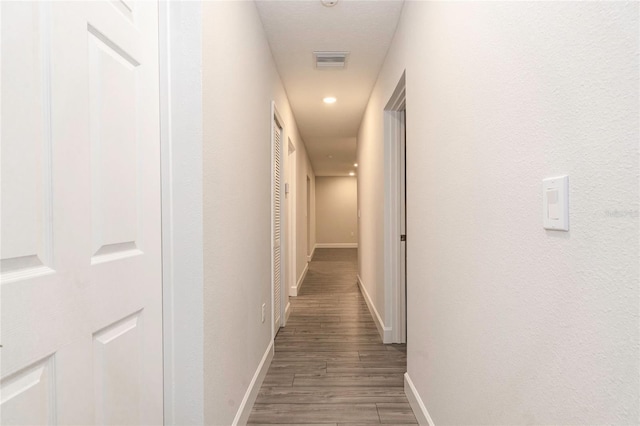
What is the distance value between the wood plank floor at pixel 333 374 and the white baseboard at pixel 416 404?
4cm

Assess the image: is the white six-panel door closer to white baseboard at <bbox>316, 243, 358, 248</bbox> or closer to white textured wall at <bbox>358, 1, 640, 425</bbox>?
white textured wall at <bbox>358, 1, 640, 425</bbox>

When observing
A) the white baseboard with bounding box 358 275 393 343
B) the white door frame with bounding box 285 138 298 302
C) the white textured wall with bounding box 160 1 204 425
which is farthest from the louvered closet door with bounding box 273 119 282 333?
the white textured wall with bounding box 160 1 204 425

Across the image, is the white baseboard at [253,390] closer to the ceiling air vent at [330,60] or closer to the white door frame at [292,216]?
the white door frame at [292,216]

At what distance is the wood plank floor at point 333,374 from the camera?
200 centimetres

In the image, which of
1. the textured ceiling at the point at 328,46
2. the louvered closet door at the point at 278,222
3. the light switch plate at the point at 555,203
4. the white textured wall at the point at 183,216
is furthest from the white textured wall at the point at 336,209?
the light switch plate at the point at 555,203

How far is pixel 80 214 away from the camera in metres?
0.89

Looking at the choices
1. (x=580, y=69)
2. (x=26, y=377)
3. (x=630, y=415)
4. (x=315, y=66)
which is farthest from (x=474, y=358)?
(x=315, y=66)

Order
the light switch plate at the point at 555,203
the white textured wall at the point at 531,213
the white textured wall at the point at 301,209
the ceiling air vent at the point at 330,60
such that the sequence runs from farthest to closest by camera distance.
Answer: the white textured wall at the point at 301,209 < the ceiling air vent at the point at 330,60 < the light switch plate at the point at 555,203 < the white textured wall at the point at 531,213

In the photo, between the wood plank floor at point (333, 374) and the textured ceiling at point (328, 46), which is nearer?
the wood plank floor at point (333, 374)

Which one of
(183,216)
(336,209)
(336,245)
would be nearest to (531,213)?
(183,216)

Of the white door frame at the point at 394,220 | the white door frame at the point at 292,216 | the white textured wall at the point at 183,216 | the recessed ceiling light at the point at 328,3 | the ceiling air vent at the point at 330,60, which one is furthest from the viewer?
the white door frame at the point at 292,216

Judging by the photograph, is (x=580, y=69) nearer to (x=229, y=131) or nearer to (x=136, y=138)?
(x=136, y=138)

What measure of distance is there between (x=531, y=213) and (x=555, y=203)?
0.10 meters

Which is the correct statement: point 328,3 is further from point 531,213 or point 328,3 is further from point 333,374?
point 333,374
